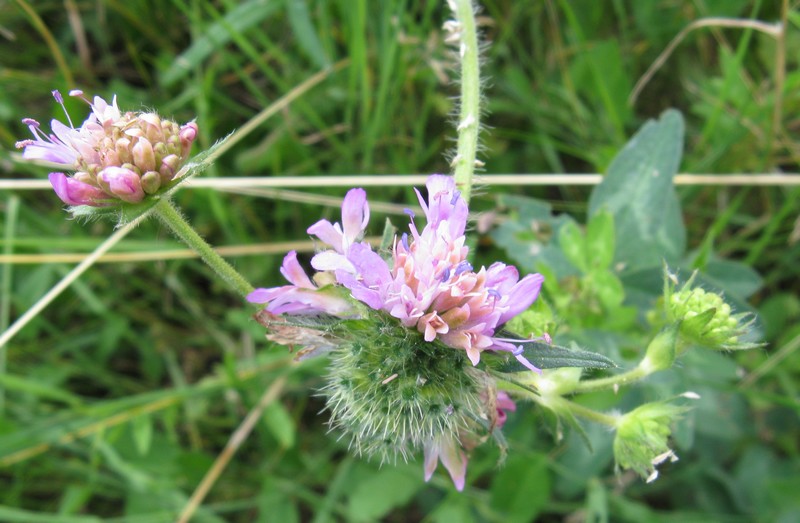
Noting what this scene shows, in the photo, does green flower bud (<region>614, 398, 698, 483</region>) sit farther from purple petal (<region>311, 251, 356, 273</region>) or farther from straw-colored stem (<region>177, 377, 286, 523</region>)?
straw-colored stem (<region>177, 377, 286, 523</region>)

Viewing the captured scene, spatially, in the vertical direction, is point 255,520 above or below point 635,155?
below

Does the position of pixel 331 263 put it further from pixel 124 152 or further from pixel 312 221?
pixel 312 221

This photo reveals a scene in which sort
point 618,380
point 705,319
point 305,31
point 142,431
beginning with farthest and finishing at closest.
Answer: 1. point 305,31
2. point 142,431
3. point 618,380
4. point 705,319

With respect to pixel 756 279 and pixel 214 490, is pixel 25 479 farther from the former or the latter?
pixel 756 279

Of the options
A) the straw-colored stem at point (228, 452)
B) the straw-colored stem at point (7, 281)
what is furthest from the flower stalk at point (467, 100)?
the straw-colored stem at point (7, 281)

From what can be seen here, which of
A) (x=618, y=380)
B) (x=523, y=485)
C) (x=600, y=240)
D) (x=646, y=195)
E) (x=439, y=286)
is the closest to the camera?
(x=439, y=286)

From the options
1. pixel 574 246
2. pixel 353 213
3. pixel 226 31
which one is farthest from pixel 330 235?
pixel 226 31

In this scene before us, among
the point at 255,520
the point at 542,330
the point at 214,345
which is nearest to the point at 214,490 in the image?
the point at 255,520
